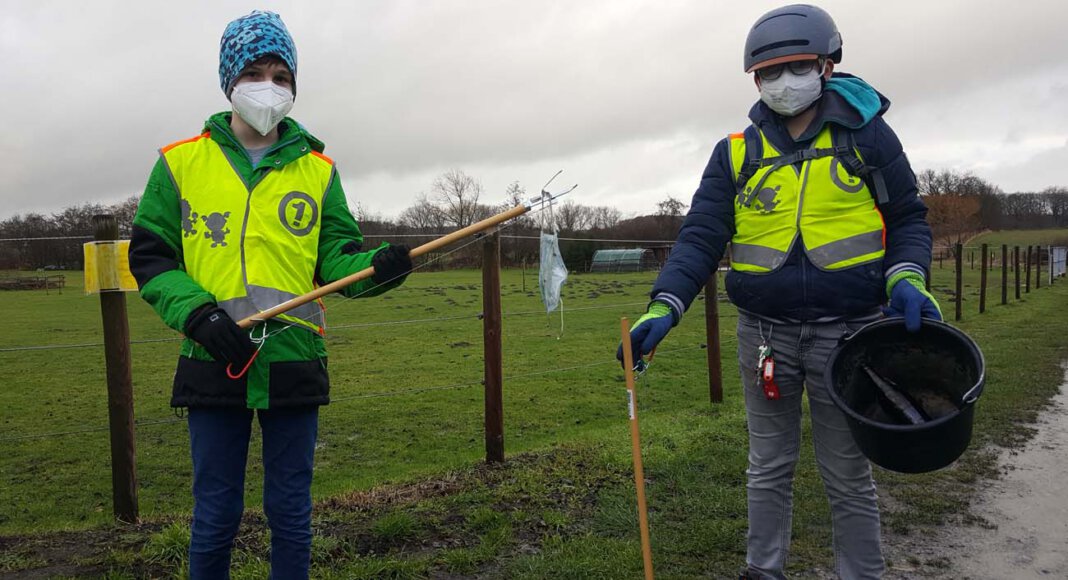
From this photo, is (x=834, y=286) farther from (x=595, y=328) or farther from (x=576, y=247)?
→ (x=595, y=328)

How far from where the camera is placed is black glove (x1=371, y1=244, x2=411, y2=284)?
254cm

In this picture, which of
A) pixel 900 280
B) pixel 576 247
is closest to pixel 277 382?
pixel 900 280

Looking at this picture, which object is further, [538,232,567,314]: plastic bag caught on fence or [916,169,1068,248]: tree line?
[916,169,1068,248]: tree line

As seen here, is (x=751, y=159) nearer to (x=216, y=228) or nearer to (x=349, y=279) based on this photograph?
(x=349, y=279)

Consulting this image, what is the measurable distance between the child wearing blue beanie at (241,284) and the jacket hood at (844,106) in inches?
61.5

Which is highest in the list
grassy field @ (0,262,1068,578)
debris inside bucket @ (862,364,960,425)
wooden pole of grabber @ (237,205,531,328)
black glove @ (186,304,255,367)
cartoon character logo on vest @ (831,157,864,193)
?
cartoon character logo on vest @ (831,157,864,193)

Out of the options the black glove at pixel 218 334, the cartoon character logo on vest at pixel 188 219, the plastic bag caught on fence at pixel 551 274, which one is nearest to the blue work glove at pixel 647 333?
the black glove at pixel 218 334

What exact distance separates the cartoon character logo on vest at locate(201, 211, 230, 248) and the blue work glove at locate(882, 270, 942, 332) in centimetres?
233

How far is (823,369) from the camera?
262 centimetres

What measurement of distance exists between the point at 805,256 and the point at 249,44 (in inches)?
84.9

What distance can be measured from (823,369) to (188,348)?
228 cm

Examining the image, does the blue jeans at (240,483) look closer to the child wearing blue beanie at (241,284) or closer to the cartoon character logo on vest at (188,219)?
the child wearing blue beanie at (241,284)

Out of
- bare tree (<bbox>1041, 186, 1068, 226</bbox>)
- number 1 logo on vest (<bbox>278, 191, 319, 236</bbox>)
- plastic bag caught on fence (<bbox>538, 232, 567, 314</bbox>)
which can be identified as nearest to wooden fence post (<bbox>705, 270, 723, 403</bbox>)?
plastic bag caught on fence (<bbox>538, 232, 567, 314</bbox>)

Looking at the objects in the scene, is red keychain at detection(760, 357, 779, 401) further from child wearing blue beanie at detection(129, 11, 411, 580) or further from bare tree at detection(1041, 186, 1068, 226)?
bare tree at detection(1041, 186, 1068, 226)
